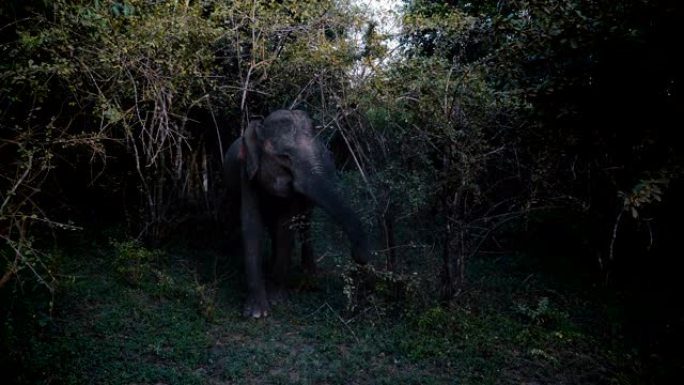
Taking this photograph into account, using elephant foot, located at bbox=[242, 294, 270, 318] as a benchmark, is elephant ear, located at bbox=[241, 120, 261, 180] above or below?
above

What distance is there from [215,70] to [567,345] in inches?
234

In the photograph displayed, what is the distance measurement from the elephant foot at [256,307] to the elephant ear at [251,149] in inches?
56.4

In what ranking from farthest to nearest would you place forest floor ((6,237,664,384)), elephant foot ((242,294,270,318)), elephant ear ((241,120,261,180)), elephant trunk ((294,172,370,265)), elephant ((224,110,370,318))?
elephant ear ((241,120,261,180)) < elephant foot ((242,294,270,318)) < elephant ((224,110,370,318)) < elephant trunk ((294,172,370,265)) < forest floor ((6,237,664,384))

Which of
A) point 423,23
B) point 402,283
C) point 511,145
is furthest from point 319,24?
point 402,283

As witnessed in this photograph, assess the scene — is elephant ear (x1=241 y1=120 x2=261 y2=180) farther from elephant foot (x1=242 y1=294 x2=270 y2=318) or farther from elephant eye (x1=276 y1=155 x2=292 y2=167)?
elephant foot (x1=242 y1=294 x2=270 y2=318)

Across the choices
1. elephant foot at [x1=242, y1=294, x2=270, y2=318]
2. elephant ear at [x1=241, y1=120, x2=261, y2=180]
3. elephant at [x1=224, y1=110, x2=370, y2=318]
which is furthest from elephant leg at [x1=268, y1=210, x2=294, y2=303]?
elephant ear at [x1=241, y1=120, x2=261, y2=180]

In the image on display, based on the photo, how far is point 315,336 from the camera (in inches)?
237

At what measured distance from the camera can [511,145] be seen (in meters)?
6.20

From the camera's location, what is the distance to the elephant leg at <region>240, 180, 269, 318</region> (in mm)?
6652

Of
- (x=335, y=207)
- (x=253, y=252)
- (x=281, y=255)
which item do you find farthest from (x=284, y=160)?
(x=281, y=255)

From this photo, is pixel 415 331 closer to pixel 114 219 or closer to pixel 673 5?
pixel 673 5

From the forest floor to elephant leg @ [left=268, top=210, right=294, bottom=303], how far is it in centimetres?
20

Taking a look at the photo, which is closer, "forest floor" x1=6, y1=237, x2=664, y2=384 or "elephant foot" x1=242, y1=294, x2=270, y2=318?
"forest floor" x1=6, y1=237, x2=664, y2=384

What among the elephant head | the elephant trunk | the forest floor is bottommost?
the forest floor
